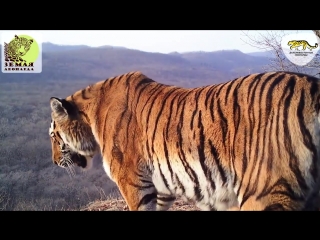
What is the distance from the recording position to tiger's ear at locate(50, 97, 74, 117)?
456 centimetres

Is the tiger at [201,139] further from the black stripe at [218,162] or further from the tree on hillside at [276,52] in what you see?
the tree on hillside at [276,52]

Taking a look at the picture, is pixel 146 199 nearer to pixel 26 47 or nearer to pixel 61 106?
pixel 61 106

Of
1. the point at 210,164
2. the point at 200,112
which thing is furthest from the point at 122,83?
the point at 210,164

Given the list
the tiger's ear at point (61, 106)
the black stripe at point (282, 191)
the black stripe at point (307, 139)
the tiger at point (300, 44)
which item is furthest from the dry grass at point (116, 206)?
the tiger at point (300, 44)

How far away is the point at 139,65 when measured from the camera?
475 centimetres

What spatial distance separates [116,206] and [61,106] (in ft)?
3.79

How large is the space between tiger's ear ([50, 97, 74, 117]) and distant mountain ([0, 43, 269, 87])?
0.84 feet

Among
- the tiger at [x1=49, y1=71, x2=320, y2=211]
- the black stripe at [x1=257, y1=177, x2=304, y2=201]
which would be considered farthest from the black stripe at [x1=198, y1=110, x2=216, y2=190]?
the black stripe at [x1=257, y1=177, x2=304, y2=201]

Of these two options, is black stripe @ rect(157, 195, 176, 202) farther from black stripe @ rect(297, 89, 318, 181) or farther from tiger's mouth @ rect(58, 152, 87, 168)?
black stripe @ rect(297, 89, 318, 181)

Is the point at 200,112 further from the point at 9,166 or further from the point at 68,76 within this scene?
the point at 9,166

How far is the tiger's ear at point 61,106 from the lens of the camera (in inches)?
180
